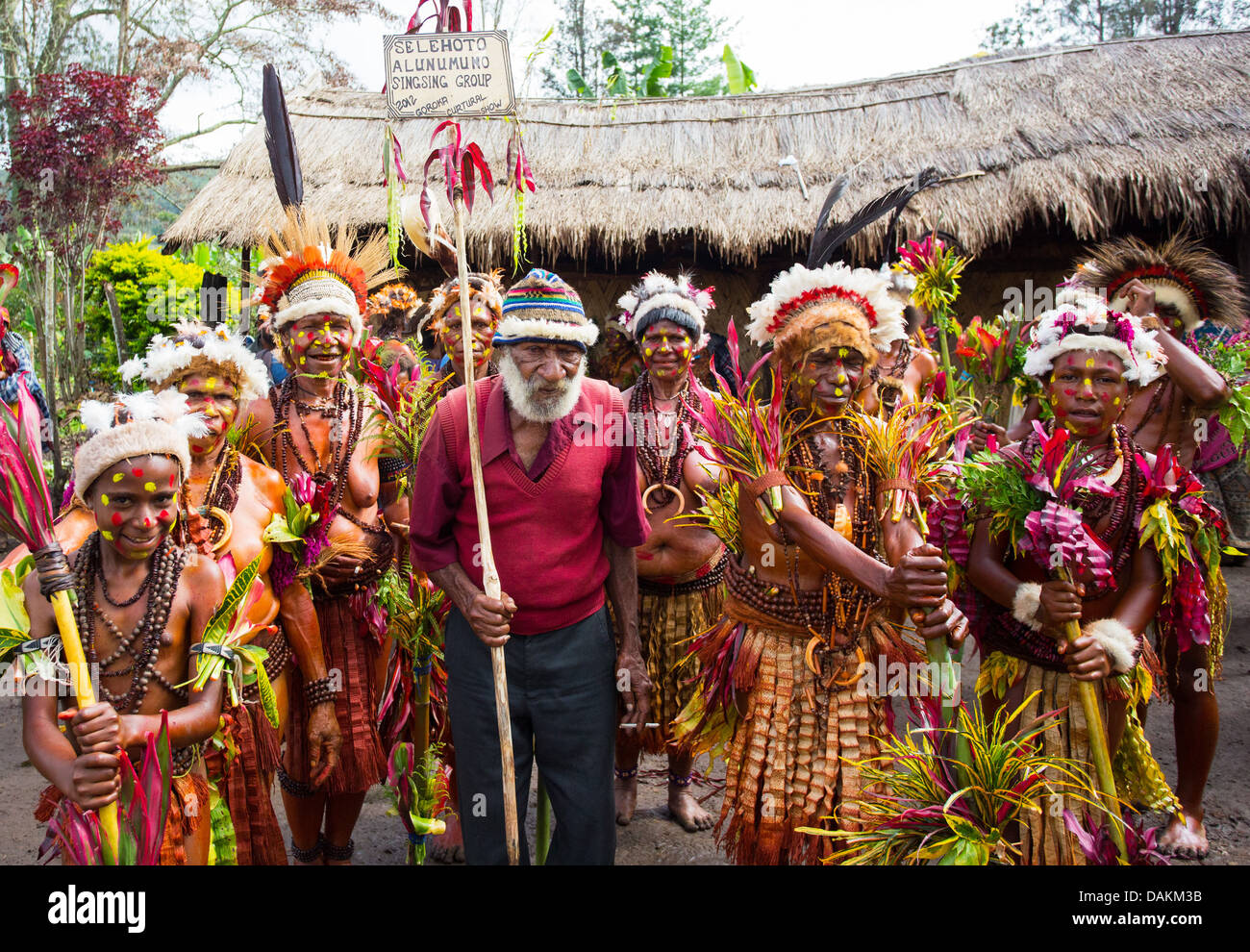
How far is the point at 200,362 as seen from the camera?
3.15 metres

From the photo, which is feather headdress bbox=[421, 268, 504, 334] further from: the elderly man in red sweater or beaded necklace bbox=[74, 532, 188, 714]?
beaded necklace bbox=[74, 532, 188, 714]

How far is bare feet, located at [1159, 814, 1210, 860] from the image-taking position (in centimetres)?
365

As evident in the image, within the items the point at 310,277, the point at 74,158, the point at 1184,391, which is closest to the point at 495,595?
the point at 310,277

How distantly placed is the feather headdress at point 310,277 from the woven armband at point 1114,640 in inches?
110

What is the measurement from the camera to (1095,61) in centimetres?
979

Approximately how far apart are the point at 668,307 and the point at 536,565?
5.78ft

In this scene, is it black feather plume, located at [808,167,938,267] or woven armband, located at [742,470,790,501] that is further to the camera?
black feather plume, located at [808,167,938,267]

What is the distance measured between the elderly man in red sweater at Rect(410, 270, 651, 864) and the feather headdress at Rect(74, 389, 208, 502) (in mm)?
718

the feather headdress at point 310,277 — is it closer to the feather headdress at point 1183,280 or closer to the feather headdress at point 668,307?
the feather headdress at point 668,307

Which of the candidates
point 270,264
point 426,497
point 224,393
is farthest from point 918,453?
point 270,264

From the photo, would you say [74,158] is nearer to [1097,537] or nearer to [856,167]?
[856,167]

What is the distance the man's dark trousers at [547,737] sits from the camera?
2828mm

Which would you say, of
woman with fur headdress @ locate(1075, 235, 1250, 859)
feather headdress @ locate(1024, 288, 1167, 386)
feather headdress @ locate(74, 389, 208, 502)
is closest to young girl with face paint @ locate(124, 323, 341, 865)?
feather headdress @ locate(74, 389, 208, 502)
